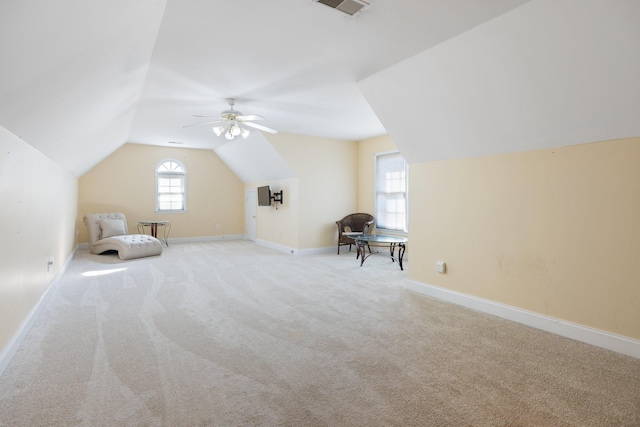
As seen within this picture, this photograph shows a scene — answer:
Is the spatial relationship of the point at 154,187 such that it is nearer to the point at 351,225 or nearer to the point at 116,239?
the point at 116,239

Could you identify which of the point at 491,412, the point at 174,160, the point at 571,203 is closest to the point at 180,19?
the point at 491,412

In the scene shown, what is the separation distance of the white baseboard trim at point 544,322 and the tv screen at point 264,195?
4.59 m

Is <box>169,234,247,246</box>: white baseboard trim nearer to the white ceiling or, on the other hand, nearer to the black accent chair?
the black accent chair

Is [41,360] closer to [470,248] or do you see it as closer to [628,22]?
[470,248]

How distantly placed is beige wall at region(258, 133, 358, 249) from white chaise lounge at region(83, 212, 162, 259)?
9.63 ft

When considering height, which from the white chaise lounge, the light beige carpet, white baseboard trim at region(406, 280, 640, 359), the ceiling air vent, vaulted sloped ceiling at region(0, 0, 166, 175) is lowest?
the light beige carpet

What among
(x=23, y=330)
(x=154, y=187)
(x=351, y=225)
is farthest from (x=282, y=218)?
(x=23, y=330)

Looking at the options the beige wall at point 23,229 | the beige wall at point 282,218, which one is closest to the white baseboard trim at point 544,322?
the beige wall at point 282,218

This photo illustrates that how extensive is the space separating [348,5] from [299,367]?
2540 millimetres

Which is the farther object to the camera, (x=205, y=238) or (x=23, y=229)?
(x=205, y=238)

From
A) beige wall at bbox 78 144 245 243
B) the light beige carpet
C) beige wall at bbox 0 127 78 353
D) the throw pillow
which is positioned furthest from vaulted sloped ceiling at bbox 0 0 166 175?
beige wall at bbox 78 144 245 243

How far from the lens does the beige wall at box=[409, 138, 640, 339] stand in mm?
2574

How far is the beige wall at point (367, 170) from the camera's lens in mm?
7088

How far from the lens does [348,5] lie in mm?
2215
